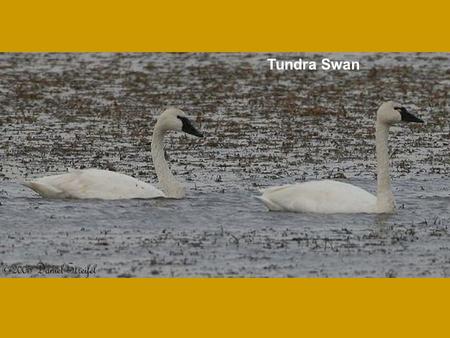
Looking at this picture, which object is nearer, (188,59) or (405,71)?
(405,71)

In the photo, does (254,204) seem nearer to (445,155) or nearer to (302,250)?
(302,250)

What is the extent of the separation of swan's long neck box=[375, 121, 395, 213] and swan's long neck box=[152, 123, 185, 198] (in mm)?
2723

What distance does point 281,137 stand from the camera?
80.9 feet

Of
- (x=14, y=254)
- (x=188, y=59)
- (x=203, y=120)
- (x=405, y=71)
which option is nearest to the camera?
(x=14, y=254)

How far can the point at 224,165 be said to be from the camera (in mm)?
21391

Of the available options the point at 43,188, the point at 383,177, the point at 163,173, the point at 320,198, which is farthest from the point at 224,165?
the point at 320,198

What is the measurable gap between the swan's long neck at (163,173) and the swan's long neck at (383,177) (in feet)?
8.93

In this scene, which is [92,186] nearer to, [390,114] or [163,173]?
[163,173]

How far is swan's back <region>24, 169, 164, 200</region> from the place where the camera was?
59.8 ft

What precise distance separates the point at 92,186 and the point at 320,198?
122 inches

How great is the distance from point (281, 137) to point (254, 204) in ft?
21.7

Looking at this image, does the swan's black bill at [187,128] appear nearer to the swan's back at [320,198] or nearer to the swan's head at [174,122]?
the swan's head at [174,122]

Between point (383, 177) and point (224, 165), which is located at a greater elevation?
point (224, 165)

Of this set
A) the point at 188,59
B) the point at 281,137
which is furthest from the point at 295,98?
the point at 188,59
